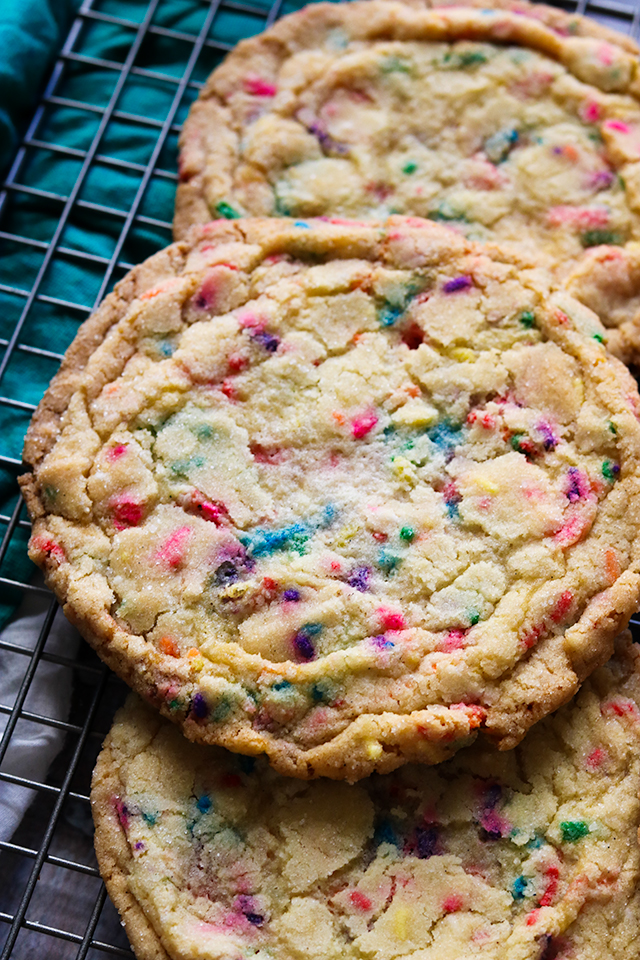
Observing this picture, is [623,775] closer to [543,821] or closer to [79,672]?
[543,821]

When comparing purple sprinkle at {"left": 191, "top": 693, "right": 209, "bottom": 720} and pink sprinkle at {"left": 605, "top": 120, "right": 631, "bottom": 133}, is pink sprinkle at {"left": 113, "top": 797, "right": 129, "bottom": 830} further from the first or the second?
pink sprinkle at {"left": 605, "top": 120, "right": 631, "bottom": 133}

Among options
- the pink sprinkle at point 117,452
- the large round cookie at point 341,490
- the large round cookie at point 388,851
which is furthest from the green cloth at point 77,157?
the large round cookie at point 388,851

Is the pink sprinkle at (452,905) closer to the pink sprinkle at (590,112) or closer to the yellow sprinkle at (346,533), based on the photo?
the yellow sprinkle at (346,533)

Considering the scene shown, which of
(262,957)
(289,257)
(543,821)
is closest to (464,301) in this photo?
(289,257)

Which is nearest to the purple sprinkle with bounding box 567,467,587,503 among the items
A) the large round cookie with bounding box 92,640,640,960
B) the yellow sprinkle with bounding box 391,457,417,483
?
the yellow sprinkle with bounding box 391,457,417,483

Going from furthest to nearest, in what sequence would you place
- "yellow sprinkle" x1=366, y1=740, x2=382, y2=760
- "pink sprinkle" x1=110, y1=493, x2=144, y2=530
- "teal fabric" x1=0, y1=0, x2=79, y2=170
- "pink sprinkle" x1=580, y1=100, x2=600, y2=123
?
1. "teal fabric" x1=0, y1=0, x2=79, y2=170
2. "pink sprinkle" x1=580, y1=100, x2=600, y2=123
3. "pink sprinkle" x1=110, y1=493, x2=144, y2=530
4. "yellow sprinkle" x1=366, y1=740, x2=382, y2=760

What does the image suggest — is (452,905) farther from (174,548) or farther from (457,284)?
(457,284)
